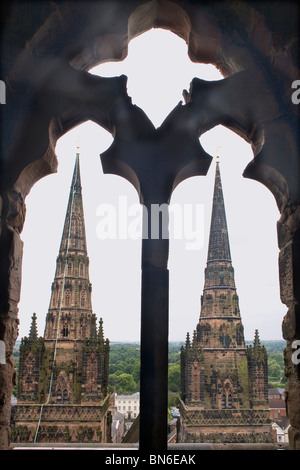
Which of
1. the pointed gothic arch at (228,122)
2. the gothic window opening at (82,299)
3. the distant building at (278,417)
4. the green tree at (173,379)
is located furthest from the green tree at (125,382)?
the pointed gothic arch at (228,122)

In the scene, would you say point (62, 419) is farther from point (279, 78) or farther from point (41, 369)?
point (279, 78)

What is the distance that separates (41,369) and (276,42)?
28.0 meters

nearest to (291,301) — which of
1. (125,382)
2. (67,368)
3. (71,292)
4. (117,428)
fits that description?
(67,368)

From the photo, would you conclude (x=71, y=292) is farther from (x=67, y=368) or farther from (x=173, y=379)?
(x=173, y=379)

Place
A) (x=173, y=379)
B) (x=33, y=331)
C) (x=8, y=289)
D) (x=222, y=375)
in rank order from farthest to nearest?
(x=173, y=379) < (x=222, y=375) < (x=33, y=331) < (x=8, y=289)

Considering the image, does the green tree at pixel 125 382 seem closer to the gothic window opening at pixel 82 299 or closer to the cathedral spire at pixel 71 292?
the cathedral spire at pixel 71 292

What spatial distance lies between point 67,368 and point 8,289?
2759cm

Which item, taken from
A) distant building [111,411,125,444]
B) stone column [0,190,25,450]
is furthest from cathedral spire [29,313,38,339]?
stone column [0,190,25,450]

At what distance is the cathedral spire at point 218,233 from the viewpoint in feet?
101

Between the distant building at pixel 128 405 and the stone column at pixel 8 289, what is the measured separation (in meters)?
48.5

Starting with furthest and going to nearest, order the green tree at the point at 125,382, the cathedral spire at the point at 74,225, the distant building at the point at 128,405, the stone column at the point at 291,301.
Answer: the distant building at the point at 128,405
the green tree at the point at 125,382
the cathedral spire at the point at 74,225
the stone column at the point at 291,301

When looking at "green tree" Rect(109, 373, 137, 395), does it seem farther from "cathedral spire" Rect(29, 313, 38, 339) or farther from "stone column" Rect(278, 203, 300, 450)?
"stone column" Rect(278, 203, 300, 450)

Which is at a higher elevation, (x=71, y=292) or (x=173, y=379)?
(x=71, y=292)

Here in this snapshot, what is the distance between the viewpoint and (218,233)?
102 feet
